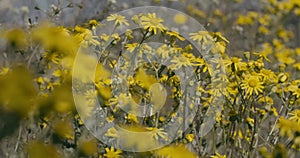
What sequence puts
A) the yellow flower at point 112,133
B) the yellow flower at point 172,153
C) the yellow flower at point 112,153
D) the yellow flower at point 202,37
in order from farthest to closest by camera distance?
the yellow flower at point 202,37 → the yellow flower at point 112,153 → the yellow flower at point 112,133 → the yellow flower at point 172,153

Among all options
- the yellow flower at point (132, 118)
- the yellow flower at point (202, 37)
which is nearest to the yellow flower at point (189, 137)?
the yellow flower at point (132, 118)

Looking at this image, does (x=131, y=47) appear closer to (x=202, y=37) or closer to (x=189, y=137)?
(x=202, y=37)

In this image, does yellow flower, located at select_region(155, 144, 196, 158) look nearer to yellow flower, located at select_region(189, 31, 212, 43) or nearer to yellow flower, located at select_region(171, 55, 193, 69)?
yellow flower, located at select_region(171, 55, 193, 69)

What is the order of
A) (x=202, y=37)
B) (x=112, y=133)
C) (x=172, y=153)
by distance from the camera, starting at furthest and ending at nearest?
(x=202, y=37)
(x=112, y=133)
(x=172, y=153)

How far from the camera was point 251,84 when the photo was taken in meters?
2.43

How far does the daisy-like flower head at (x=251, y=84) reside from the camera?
2410mm

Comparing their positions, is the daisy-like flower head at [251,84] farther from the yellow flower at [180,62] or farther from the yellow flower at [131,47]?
the yellow flower at [131,47]

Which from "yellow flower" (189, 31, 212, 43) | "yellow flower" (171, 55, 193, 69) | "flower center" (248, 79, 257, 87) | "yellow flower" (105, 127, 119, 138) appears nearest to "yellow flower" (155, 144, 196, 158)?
"yellow flower" (105, 127, 119, 138)

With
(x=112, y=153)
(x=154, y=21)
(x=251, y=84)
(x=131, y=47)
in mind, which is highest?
(x=154, y=21)

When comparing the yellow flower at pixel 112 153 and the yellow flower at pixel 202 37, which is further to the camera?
the yellow flower at pixel 202 37

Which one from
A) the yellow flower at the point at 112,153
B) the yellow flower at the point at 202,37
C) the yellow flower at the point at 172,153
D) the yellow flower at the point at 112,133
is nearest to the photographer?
the yellow flower at the point at 172,153

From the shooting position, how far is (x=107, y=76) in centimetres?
225

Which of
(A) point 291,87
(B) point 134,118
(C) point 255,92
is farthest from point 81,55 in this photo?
(A) point 291,87

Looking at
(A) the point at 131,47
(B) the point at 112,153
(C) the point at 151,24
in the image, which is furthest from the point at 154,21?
(B) the point at 112,153
